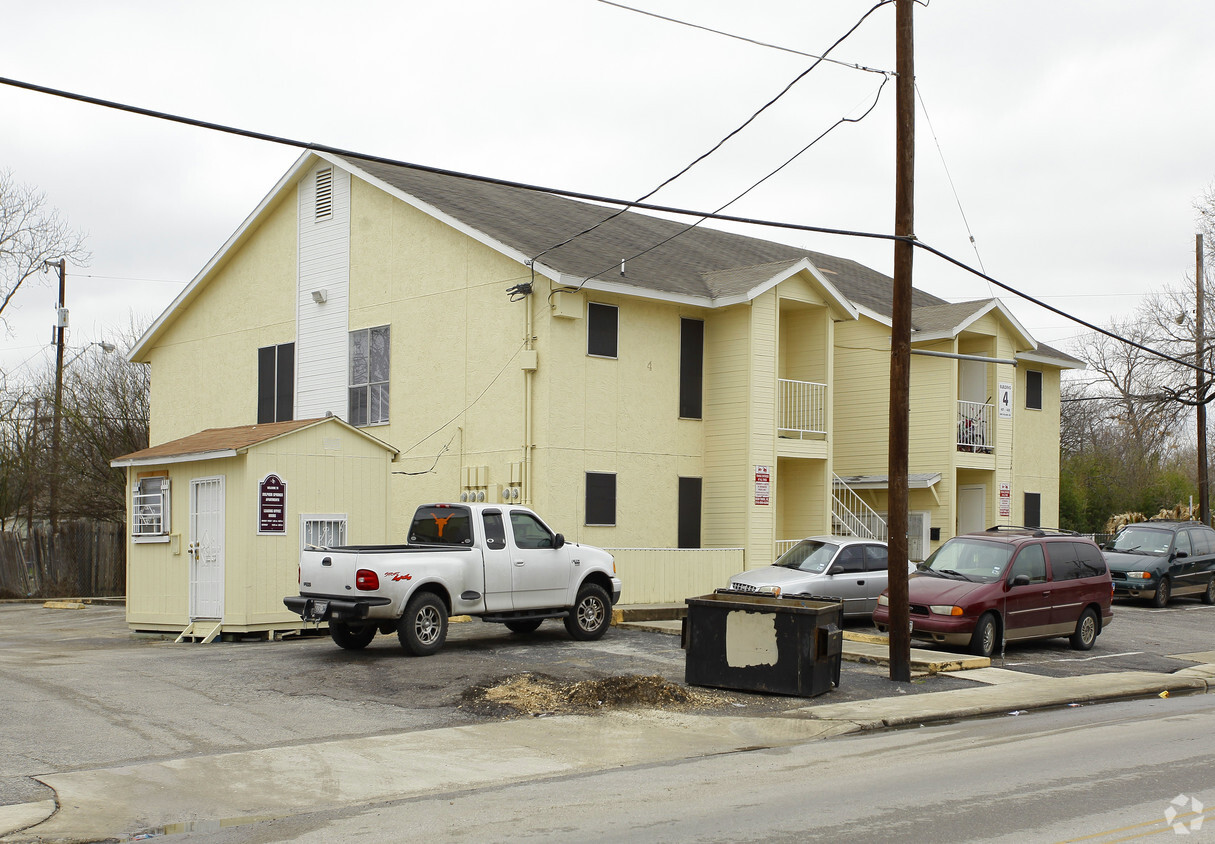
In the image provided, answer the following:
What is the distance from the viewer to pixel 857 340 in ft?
94.9

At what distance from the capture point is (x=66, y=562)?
3228cm

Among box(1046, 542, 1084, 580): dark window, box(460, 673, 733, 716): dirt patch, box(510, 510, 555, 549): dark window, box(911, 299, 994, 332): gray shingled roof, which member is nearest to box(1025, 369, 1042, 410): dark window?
box(911, 299, 994, 332): gray shingled roof

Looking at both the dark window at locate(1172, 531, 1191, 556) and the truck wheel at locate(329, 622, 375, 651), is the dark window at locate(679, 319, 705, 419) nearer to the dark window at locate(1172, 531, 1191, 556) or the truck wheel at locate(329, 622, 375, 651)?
the truck wheel at locate(329, 622, 375, 651)

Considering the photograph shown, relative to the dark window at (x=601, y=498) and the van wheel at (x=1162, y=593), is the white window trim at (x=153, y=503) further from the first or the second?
the van wheel at (x=1162, y=593)

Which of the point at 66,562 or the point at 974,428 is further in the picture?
the point at 66,562

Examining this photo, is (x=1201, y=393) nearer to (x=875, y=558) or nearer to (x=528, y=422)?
(x=875, y=558)

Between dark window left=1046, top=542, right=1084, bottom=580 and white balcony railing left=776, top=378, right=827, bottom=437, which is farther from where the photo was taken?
white balcony railing left=776, top=378, right=827, bottom=437

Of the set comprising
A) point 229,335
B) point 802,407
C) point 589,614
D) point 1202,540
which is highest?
point 229,335

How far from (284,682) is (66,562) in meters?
21.6

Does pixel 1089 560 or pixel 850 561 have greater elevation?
pixel 1089 560

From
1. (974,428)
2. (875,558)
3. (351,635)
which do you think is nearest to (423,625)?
(351,635)

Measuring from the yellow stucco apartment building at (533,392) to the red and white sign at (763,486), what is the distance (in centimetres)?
6

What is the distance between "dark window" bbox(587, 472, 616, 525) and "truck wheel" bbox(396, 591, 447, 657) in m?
6.84

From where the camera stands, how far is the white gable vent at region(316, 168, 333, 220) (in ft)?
86.5
